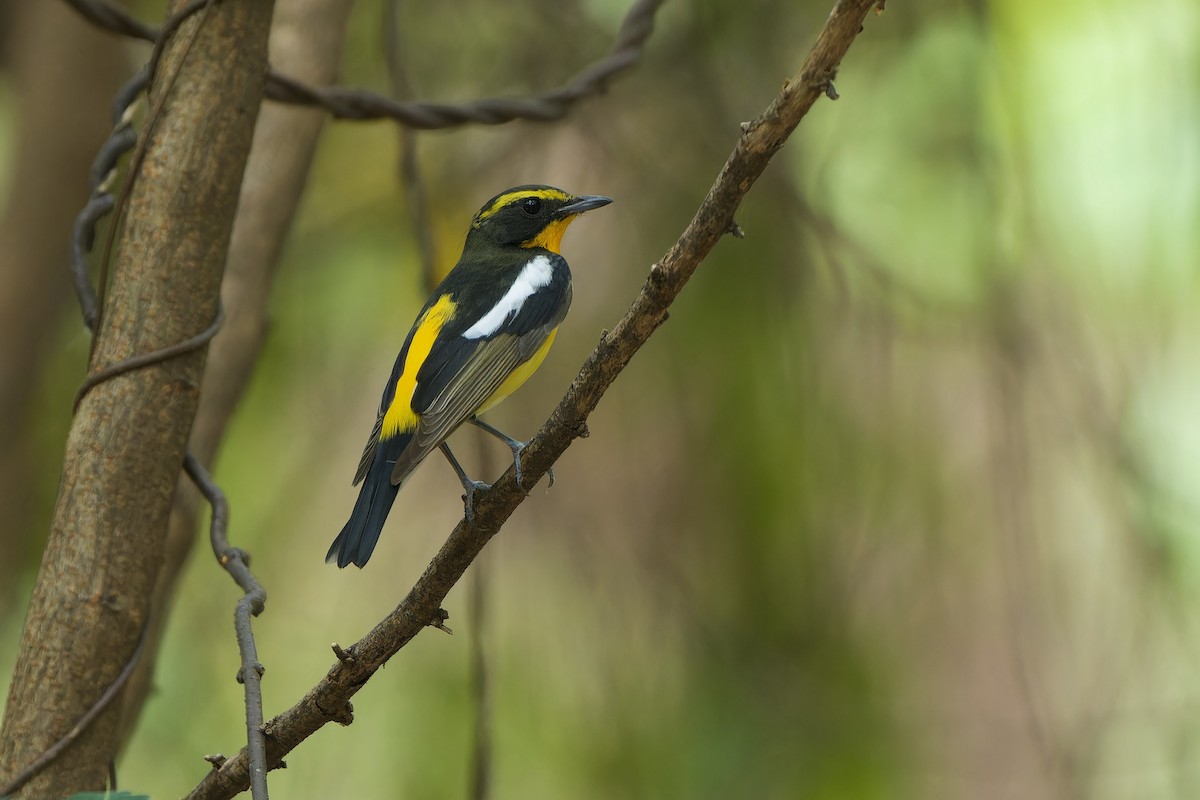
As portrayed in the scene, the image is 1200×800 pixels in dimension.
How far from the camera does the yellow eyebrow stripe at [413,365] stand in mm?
2123

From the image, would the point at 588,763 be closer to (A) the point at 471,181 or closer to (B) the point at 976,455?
(B) the point at 976,455

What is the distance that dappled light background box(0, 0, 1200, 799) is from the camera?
2.88 meters

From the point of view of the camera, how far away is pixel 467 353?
2.21 metres

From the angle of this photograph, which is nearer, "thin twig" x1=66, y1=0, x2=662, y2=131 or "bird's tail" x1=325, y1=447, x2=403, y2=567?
"bird's tail" x1=325, y1=447, x2=403, y2=567

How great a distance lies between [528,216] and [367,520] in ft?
3.59

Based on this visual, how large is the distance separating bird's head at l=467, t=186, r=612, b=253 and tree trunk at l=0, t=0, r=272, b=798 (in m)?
0.70

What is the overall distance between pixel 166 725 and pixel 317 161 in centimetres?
176

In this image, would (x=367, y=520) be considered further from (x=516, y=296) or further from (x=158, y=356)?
(x=516, y=296)

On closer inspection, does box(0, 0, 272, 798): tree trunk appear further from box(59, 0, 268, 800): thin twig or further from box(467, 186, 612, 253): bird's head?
box(467, 186, 612, 253): bird's head

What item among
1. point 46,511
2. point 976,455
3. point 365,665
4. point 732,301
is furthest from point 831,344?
point 46,511

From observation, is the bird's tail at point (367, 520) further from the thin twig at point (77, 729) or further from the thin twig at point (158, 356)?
the thin twig at point (77, 729)

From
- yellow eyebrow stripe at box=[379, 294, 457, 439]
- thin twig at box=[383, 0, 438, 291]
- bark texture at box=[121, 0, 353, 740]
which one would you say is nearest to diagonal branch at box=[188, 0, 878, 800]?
yellow eyebrow stripe at box=[379, 294, 457, 439]

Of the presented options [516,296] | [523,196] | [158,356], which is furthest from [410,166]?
[158,356]

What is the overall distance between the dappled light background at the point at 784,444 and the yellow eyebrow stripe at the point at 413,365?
0.58 metres
